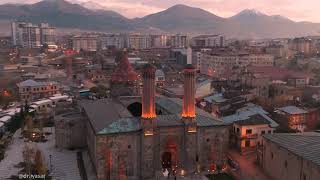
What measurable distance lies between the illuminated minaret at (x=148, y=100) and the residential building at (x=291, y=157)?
24.8 feet

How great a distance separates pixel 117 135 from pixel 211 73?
52520 mm

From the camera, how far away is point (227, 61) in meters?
73.4

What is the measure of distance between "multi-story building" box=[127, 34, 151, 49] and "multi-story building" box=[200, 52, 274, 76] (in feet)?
187

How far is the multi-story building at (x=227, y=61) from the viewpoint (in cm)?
7331

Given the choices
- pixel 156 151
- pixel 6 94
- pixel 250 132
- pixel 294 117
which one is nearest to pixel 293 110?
pixel 294 117

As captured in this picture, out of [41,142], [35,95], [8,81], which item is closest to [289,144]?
[41,142]

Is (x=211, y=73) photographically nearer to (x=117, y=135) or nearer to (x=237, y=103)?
(x=237, y=103)

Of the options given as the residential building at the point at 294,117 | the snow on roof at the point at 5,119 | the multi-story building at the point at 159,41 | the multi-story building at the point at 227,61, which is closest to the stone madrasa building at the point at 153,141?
the residential building at the point at 294,117

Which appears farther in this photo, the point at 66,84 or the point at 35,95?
the point at 66,84

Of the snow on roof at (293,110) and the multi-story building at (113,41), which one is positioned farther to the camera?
the multi-story building at (113,41)

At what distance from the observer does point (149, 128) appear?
23.9 m

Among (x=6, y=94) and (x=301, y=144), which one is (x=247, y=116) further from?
(x=6, y=94)

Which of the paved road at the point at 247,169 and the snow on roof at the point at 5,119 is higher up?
the snow on roof at the point at 5,119

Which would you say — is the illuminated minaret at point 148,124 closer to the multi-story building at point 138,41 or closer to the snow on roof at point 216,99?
the snow on roof at point 216,99
